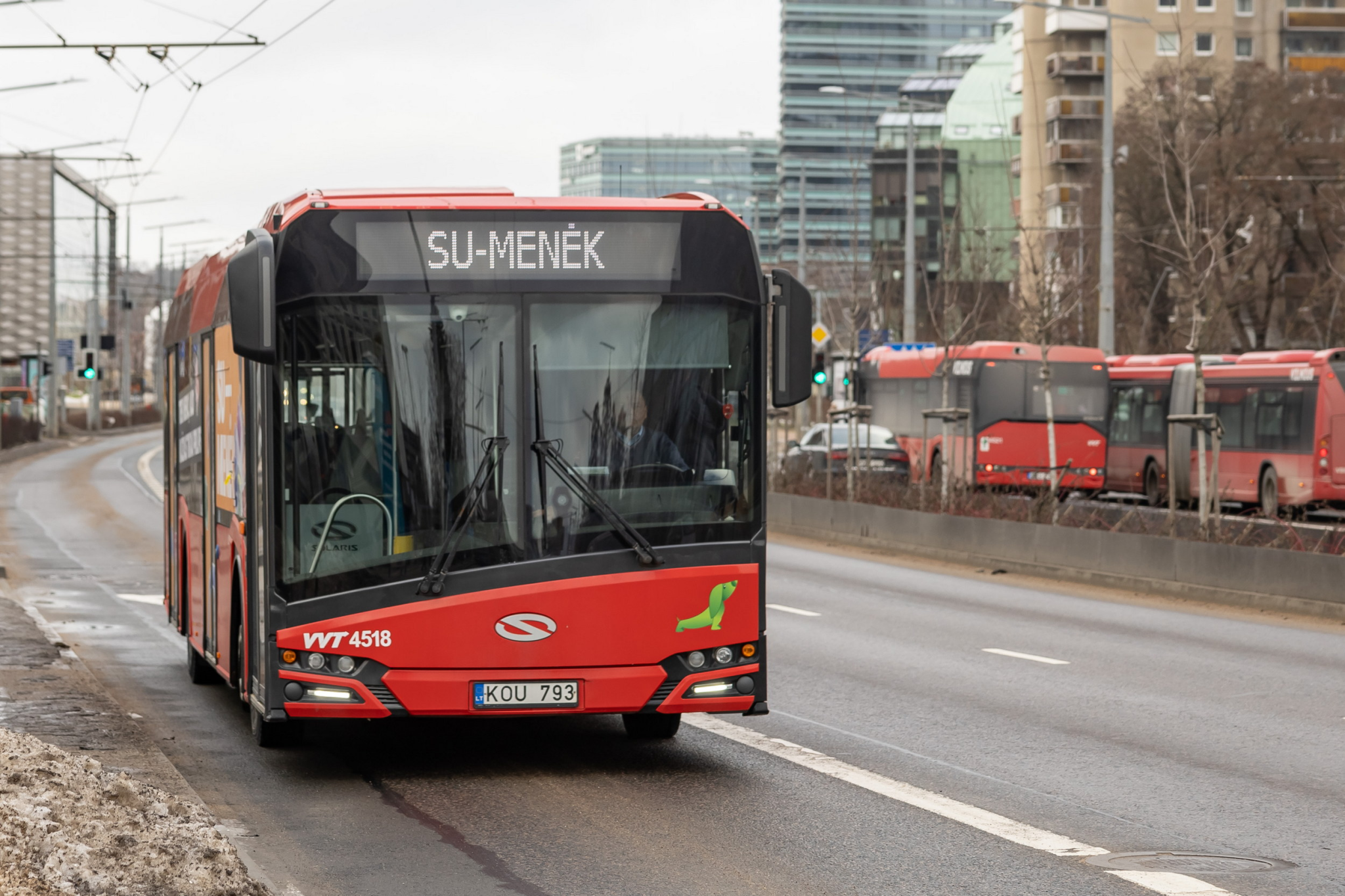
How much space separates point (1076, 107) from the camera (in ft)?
307

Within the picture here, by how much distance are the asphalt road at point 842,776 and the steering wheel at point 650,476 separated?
4.51 feet

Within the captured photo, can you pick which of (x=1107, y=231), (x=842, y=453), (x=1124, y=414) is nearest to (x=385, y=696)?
(x=1107, y=231)

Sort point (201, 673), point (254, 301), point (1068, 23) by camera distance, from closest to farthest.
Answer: point (254, 301) → point (201, 673) → point (1068, 23)

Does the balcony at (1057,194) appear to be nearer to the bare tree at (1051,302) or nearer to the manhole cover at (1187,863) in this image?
the bare tree at (1051,302)

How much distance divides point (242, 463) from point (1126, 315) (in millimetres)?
50787

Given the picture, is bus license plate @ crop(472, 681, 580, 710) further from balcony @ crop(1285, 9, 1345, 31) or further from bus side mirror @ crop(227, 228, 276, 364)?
balcony @ crop(1285, 9, 1345, 31)

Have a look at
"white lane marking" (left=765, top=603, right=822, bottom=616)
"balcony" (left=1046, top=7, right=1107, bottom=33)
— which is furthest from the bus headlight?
"balcony" (left=1046, top=7, right=1107, bottom=33)

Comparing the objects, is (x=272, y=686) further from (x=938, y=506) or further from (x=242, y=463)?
(x=938, y=506)

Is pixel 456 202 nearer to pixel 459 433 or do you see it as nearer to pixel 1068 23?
pixel 459 433

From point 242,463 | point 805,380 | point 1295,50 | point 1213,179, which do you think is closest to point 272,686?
point 242,463

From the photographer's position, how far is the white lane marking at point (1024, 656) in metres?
14.7

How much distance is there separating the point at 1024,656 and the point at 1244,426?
22043mm

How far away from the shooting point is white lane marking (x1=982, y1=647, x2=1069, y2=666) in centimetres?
1470

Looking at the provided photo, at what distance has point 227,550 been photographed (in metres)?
10.8
